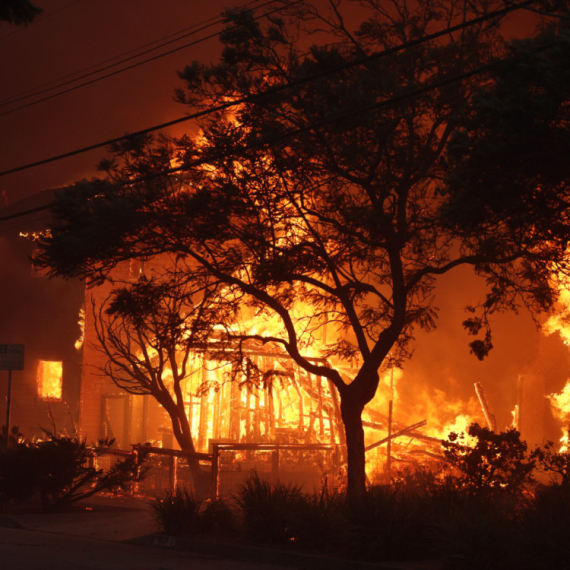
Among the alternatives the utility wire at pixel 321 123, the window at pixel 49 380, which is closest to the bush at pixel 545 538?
the utility wire at pixel 321 123

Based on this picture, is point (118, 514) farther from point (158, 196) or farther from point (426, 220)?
point (426, 220)

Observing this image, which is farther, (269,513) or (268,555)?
(269,513)

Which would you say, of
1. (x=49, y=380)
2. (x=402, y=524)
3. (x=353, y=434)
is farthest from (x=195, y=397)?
(x=402, y=524)

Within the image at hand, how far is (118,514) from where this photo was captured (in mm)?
13633

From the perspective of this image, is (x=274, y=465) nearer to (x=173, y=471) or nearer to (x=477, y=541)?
(x=173, y=471)

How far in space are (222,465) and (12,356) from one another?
16.0ft

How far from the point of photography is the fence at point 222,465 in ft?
44.6

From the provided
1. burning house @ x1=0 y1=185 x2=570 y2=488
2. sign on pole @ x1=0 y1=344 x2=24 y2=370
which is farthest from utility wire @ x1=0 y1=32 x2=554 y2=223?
burning house @ x1=0 y1=185 x2=570 y2=488

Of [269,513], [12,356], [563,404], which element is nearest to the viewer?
[269,513]

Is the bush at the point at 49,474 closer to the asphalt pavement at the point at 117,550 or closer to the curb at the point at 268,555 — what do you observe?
the asphalt pavement at the point at 117,550

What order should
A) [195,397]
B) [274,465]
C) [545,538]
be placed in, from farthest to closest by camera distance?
[195,397] → [274,465] → [545,538]

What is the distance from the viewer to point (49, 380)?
93.6 feet

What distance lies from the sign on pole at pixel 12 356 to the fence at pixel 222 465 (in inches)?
98.7

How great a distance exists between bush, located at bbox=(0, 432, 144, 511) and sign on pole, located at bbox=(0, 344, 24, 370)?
1959 millimetres
